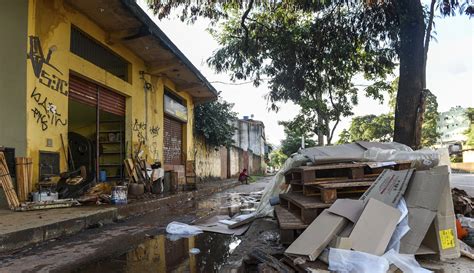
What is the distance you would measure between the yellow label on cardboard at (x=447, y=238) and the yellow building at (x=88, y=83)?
6.41m

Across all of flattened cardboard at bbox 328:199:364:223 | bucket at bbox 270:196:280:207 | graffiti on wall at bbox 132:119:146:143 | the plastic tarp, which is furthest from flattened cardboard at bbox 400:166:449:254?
graffiti on wall at bbox 132:119:146:143

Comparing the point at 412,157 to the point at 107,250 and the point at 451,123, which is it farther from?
the point at 451,123

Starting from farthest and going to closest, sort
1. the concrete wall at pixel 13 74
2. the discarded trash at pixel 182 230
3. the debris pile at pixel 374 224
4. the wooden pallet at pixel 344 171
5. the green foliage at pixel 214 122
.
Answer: the green foliage at pixel 214 122 < the concrete wall at pixel 13 74 < the discarded trash at pixel 182 230 < the wooden pallet at pixel 344 171 < the debris pile at pixel 374 224

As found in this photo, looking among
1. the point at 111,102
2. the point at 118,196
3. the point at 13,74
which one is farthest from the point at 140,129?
the point at 13,74

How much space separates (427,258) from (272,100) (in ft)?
47.5

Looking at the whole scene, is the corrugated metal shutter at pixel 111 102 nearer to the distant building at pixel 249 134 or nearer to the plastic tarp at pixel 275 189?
the plastic tarp at pixel 275 189

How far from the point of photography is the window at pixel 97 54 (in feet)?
28.7

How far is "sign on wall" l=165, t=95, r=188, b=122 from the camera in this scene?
13.9 m

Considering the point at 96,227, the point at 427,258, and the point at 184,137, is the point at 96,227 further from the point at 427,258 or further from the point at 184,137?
the point at 184,137

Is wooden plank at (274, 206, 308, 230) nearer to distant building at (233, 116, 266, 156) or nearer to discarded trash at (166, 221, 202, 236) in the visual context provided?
discarded trash at (166, 221, 202, 236)

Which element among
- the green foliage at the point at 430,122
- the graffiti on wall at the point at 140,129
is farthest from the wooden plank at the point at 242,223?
the green foliage at the point at 430,122

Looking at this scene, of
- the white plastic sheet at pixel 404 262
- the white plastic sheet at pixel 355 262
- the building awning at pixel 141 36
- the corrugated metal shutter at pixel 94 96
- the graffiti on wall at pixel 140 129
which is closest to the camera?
the white plastic sheet at pixel 355 262

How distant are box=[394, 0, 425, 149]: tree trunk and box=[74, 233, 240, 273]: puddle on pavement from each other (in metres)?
4.15

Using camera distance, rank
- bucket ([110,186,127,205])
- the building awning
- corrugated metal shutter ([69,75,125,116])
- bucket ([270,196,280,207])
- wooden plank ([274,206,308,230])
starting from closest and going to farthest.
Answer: wooden plank ([274,206,308,230]), bucket ([270,196,280,207]), bucket ([110,186,127,205]), the building awning, corrugated metal shutter ([69,75,125,116])
